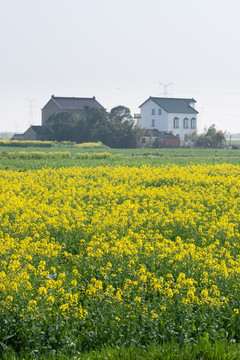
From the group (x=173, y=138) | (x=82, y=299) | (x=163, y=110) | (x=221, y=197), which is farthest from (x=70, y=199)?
(x=163, y=110)

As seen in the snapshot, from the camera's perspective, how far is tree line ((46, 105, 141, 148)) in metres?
77.9

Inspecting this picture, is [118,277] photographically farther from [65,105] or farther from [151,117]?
[151,117]

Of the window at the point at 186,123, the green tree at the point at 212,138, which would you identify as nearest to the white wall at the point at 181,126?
the window at the point at 186,123

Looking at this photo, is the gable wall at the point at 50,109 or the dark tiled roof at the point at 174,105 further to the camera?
the dark tiled roof at the point at 174,105

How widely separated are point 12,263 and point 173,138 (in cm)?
7783

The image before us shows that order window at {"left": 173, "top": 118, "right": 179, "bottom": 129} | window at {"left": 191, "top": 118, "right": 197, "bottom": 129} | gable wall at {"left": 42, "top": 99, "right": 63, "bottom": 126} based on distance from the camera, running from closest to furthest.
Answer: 1. gable wall at {"left": 42, "top": 99, "right": 63, "bottom": 126}
2. window at {"left": 173, "top": 118, "right": 179, "bottom": 129}
3. window at {"left": 191, "top": 118, "right": 197, "bottom": 129}

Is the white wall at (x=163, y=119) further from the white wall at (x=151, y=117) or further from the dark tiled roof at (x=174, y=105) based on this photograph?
the dark tiled roof at (x=174, y=105)

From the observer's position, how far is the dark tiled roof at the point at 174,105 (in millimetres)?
97062

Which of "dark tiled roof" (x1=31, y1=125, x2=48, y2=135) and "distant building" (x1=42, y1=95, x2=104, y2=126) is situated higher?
"distant building" (x1=42, y1=95, x2=104, y2=126)

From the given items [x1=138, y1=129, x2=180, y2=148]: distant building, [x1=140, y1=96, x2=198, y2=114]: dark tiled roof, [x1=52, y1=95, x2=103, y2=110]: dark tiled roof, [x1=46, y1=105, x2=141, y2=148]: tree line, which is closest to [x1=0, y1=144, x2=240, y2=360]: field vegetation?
[x1=46, y1=105, x2=141, y2=148]: tree line

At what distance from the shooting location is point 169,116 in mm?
95938

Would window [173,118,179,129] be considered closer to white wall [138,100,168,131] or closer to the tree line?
white wall [138,100,168,131]

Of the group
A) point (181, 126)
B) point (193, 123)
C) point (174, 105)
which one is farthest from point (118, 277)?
point (193, 123)

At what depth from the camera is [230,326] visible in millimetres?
7895
